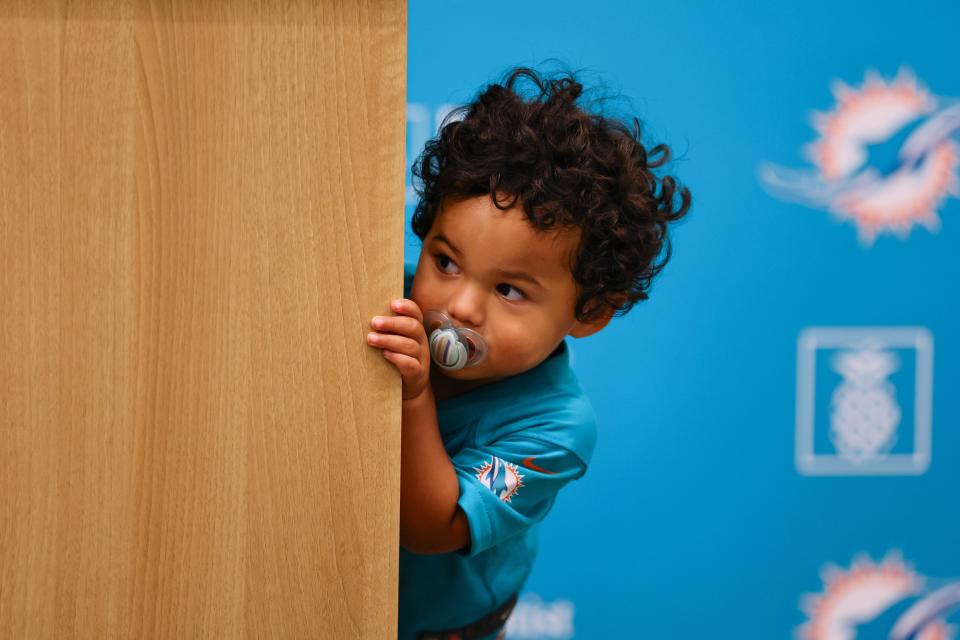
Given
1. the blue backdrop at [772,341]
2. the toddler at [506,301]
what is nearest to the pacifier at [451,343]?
the toddler at [506,301]

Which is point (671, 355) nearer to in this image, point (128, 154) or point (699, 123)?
point (699, 123)

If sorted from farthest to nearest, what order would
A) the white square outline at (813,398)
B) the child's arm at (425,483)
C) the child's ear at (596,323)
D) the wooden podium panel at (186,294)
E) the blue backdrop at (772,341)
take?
the white square outline at (813,398), the blue backdrop at (772,341), the child's ear at (596,323), the child's arm at (425,483), the wooden podium panel at (186,294)

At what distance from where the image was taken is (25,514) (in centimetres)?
64

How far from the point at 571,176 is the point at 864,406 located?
1356 mm

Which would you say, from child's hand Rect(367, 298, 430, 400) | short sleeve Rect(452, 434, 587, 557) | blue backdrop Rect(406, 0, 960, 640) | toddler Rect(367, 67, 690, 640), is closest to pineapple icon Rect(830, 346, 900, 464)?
blue backdrop Rect(406, 0, 960, 640)

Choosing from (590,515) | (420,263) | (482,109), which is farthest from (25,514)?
(590,515)

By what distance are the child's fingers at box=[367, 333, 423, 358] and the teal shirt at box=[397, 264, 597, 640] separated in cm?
21

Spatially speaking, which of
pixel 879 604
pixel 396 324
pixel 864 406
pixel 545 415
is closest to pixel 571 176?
pixel 545 415

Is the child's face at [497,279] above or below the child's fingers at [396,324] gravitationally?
above

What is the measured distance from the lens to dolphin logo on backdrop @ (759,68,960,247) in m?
1.96

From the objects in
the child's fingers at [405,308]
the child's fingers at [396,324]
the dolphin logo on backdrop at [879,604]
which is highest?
the child's fingers at [405,308]

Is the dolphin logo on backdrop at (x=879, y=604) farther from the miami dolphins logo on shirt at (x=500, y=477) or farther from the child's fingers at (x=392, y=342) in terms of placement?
the child's fingers at (x=392, y=342)

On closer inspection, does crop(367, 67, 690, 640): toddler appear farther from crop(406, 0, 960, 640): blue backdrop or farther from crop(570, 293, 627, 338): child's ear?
crop(406, 0, 960, 640): blue backdrop

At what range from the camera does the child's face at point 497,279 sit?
0.89 metres
